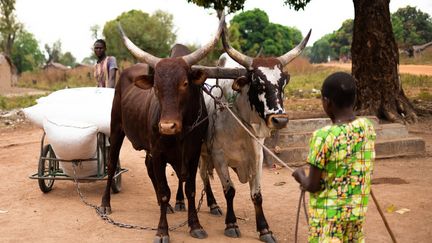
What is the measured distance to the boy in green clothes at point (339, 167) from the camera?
2.92 metres

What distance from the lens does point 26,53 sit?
77625 millimetres

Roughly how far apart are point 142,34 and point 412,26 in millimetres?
32894

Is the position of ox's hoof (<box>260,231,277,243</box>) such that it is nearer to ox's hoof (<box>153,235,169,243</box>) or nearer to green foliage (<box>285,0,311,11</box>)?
ox's hoof (<box>153,235,169,243</box>)

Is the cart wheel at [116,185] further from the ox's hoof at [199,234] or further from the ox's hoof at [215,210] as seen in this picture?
the ox's hoof at [199,234]

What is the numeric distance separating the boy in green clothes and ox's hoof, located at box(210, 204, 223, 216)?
9.72 ft

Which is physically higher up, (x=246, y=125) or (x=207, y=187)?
(x=246, y=125)

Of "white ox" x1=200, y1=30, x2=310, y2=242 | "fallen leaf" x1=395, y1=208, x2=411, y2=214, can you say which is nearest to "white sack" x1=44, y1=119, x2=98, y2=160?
"white ox" x1=200, y1=30, x2=310, y2=242

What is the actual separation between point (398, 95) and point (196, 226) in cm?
763

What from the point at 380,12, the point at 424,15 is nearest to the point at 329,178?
the point at 380,12

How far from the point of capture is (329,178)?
3035 millimetres

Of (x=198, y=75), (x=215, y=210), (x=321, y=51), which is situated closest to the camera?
(x=198, y=75)

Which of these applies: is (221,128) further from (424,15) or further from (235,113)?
(424,15)

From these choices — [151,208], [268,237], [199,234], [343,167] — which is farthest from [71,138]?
[343,167]

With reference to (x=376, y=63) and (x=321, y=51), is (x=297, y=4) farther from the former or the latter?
(x=321, y=51)
